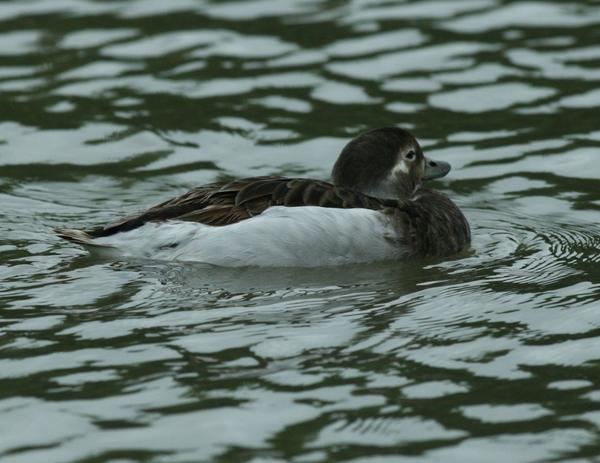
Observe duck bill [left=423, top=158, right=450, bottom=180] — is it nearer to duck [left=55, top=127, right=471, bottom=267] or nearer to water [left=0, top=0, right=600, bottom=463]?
water [left=0, top=0, right=600, bottom=463]

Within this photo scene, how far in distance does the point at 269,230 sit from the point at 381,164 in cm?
121

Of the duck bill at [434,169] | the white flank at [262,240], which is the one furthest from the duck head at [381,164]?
the white flank at [262,240]

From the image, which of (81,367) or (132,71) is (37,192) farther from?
(81,367)

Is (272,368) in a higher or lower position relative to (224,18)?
lower

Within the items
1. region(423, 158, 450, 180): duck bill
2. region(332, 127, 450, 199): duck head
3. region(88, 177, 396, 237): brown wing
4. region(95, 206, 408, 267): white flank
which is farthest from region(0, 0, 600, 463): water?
region(332, 127, 450, 199): duck head

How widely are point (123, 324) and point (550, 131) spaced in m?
5.50

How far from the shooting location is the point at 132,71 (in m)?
14.0

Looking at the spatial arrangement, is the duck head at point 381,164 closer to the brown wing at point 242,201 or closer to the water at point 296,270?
the brown wing at point 242,201

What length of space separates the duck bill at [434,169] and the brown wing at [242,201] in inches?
44.1

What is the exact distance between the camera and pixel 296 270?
934 cm

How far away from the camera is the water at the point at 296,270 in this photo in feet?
21.6

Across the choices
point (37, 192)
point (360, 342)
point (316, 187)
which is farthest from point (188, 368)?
point (37, 192)

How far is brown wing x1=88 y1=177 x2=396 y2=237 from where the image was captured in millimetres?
9508

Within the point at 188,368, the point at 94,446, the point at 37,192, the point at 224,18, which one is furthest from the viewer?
the point at 224,18
